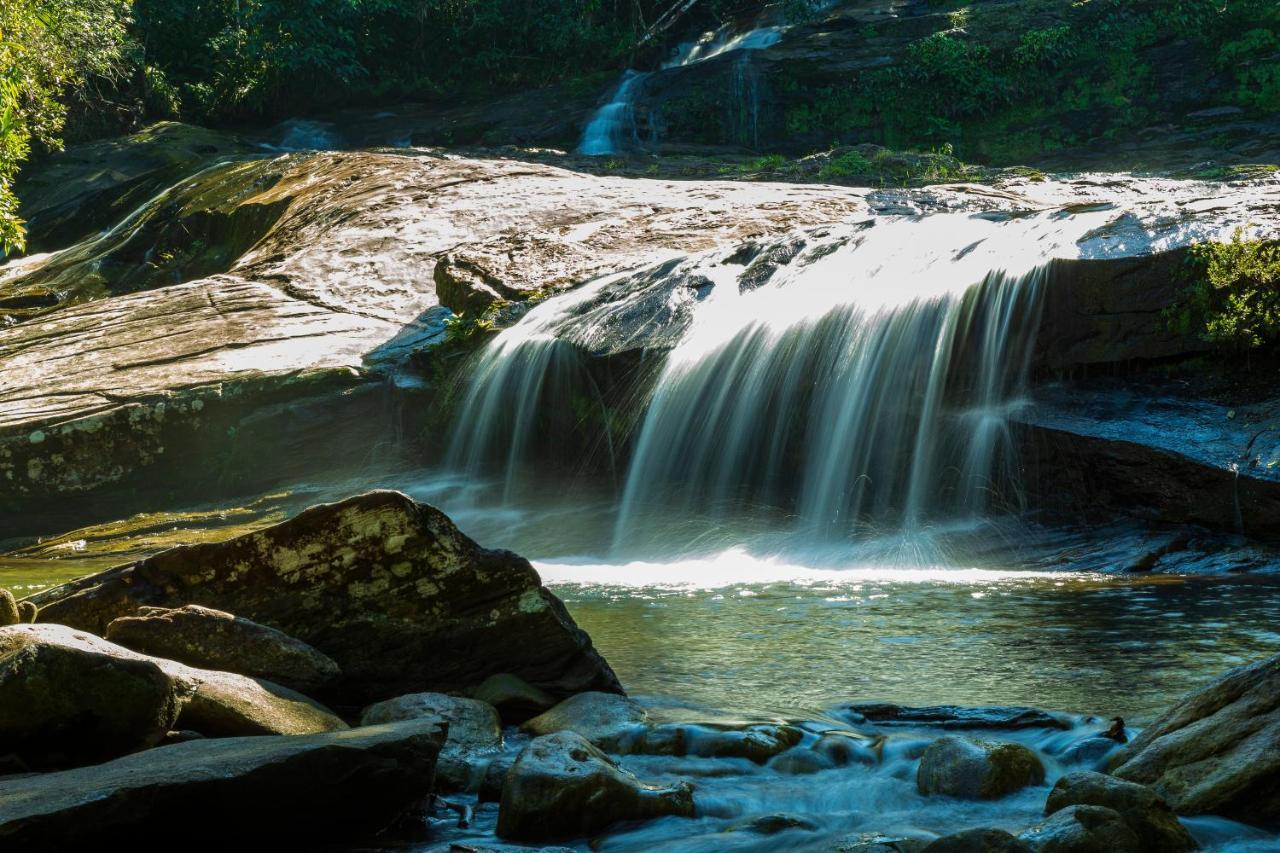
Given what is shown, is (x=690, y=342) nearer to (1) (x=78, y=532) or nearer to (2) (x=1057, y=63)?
(1) (x=78, y=532)

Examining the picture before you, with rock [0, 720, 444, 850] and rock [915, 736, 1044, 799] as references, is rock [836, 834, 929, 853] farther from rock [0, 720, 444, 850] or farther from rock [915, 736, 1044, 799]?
rock [0, 720, 444, 850]

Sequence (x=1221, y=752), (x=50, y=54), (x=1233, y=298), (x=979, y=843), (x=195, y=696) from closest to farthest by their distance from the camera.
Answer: (x=979, y=843)
(x=1221, y=752)
(x=195, y=696)
(x=1233, y=298)
(x=50, y=54)

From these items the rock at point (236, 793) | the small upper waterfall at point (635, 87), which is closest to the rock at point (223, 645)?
the rock at point (236, 793)

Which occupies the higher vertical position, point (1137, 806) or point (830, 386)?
point (830, 386)

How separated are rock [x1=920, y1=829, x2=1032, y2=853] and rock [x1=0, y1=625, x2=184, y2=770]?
246 centimetres

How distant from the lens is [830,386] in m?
9.62

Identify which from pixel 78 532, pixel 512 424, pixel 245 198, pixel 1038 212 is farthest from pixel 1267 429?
pixel 245 198

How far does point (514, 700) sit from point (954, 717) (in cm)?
172

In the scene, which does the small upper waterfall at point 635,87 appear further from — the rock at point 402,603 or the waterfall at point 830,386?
the rock at point 402,603

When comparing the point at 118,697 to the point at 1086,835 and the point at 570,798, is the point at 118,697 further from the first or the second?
the point at 1086,835

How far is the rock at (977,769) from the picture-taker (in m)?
3.88

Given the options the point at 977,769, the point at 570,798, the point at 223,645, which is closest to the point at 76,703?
the point at 223,645

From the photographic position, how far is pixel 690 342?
1044 centimetres

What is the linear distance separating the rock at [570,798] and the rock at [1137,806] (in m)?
1.16
